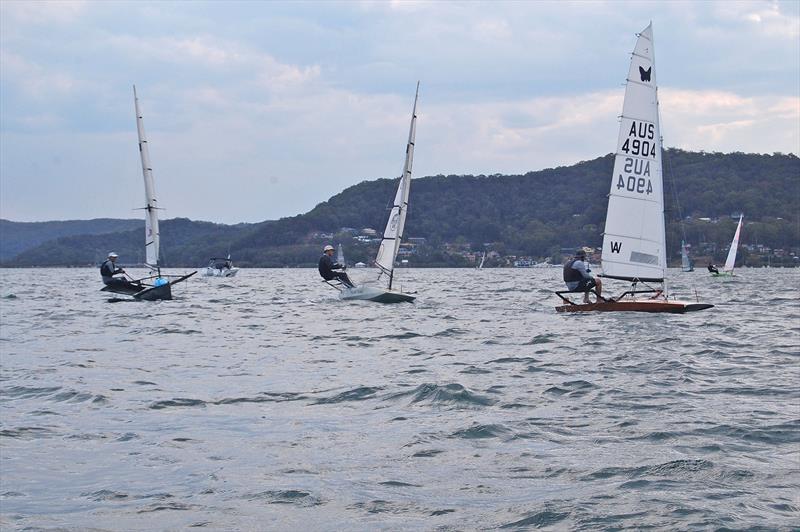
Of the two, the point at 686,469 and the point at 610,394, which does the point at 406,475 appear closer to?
the point at 686,469

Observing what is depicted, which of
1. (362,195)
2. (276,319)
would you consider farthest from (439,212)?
(276,319)

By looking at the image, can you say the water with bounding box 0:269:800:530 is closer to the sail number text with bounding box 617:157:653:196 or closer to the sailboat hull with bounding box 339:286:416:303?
the sail number text with bounding box 617:157:653:196

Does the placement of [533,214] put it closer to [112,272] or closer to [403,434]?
[112,272]

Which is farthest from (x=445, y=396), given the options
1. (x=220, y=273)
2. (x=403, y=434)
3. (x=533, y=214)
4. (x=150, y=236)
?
(x=533, y=214)

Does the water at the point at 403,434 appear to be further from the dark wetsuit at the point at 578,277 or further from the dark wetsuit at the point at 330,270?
the dark wetsuit at the point at 330,270

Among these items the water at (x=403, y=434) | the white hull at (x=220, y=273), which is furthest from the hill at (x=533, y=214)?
the water at (x=403, y=434)

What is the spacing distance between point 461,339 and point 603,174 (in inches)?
6462

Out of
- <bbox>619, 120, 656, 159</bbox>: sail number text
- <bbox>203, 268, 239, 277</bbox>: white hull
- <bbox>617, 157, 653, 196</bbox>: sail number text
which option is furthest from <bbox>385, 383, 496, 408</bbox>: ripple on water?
<bbox>203, 268, 239, 277</bbox>: white hull

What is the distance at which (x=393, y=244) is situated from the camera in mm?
31906

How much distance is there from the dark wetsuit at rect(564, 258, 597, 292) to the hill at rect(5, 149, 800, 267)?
371 feet

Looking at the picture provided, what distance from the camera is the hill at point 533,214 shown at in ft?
487

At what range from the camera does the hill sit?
487 feet

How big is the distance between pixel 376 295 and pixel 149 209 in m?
11.9

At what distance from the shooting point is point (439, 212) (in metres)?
188
